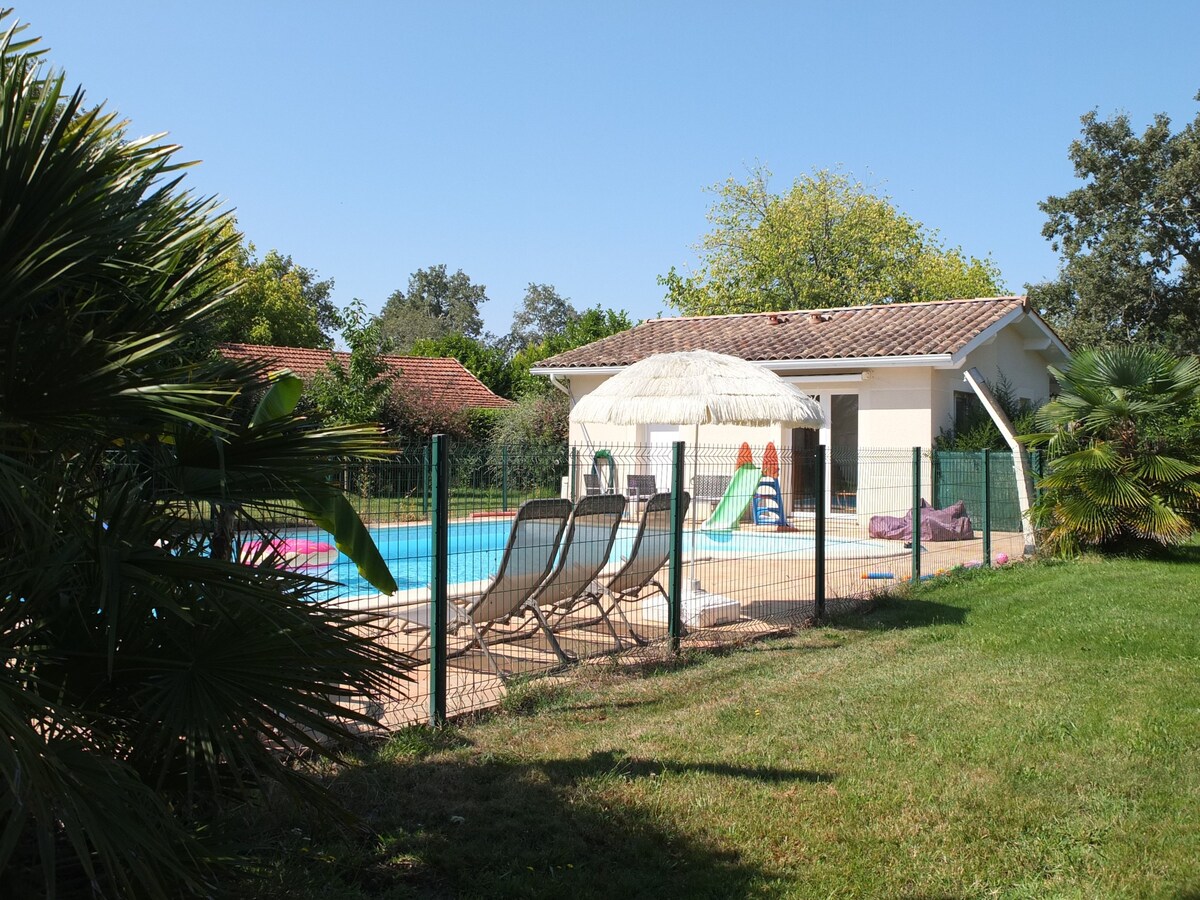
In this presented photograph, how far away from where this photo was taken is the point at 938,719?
639 centimetres

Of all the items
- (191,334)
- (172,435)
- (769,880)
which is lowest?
(769,880)

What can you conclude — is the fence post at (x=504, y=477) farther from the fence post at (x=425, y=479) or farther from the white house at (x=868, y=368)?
the white house at (x=868, y=368)

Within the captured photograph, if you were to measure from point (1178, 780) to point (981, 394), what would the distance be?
45.0 ft

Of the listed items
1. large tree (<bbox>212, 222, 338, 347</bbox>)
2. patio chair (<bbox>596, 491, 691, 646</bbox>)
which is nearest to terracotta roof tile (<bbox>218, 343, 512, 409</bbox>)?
large tree (<bbox>212, 222, 338, 347</bbox>)

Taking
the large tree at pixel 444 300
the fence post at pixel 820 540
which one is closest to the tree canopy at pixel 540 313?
the large tree at pixel 444 300

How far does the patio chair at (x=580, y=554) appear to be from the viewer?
762cm

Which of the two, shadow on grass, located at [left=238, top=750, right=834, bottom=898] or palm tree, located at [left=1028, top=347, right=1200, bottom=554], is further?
palm tree, located at [left=1028, top=347, right=1200, bottom=554]

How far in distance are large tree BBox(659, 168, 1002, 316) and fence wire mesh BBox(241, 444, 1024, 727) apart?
30.4 metres

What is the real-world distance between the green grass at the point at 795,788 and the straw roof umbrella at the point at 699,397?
3.45 metres

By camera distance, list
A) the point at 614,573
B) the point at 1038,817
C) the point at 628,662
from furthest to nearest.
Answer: the point at 614,573, the point at 628,662, the point at 1038,817

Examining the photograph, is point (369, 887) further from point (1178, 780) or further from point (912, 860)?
point (1178, 780)

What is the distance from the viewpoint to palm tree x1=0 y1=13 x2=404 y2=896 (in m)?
2.87

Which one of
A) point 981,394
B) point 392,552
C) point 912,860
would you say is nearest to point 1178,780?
point 912,860

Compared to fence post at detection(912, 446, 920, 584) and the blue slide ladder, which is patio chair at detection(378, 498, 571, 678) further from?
fence post at detection(912, 446, 920, 584)
